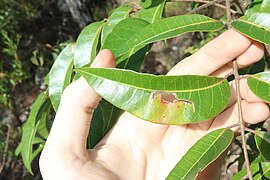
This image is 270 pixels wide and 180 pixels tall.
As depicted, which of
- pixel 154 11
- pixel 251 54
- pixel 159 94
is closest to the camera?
pixel 159 94

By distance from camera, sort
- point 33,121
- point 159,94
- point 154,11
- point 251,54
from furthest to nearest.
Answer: point 33,121
point 154,11
point 251,54
point 159,94

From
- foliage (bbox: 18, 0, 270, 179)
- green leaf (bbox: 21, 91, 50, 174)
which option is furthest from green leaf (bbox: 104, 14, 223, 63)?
green leaf (bbox: 21, 91, 50, 174)

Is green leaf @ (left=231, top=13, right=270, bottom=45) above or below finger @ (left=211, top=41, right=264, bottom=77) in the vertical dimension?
above

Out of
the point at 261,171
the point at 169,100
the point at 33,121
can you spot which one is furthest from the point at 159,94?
the point at 33,121

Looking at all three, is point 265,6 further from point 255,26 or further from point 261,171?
point 261,171

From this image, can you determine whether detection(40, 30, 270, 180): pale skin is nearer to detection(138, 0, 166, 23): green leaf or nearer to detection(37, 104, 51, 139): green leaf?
detection(138, 0, 166, 23): green leaf

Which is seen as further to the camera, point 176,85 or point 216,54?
point 216,54

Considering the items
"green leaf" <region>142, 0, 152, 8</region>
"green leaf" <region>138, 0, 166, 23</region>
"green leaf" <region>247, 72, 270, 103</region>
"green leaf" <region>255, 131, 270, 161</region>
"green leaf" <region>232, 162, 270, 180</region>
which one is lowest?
"green leaf" <region>232, 162, 270, 180</region>
